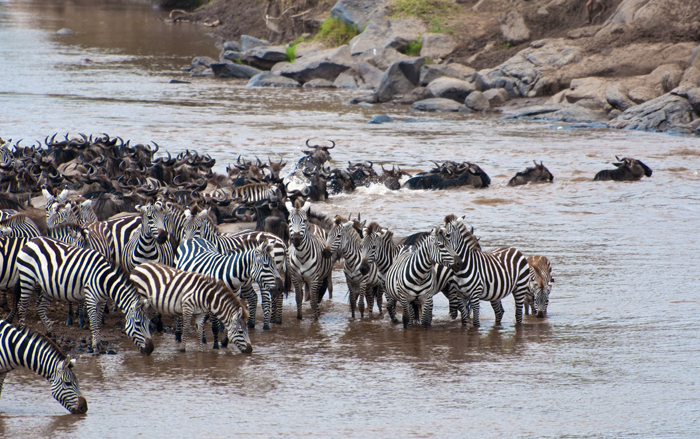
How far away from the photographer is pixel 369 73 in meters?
37.7

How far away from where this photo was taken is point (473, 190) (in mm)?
18234

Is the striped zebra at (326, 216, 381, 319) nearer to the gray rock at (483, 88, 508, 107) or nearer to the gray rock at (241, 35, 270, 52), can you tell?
the gray rock at (483, 88, 508, 107)

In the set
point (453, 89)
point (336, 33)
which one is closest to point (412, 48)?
point (336, 33)

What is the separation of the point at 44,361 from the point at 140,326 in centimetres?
153

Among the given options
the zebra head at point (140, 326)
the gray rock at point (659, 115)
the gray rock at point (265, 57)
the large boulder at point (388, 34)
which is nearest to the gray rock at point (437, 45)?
the large boulder at point (388, 34)

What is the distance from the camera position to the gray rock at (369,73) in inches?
1463

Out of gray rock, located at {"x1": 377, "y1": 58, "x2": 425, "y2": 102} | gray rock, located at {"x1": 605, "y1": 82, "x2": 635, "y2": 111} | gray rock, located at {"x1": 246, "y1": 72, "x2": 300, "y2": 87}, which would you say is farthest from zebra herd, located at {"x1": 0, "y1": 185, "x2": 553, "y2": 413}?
gray rock, located at {"x1": 246, "y1": 72, "x2": 300, "y2": 87}

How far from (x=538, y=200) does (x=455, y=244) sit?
28.3 feet

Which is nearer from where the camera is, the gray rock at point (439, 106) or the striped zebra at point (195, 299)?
the striped zebra at point (195, 299)

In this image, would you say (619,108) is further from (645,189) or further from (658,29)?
(645,189)

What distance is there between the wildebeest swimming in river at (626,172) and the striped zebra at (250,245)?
36.5 ft

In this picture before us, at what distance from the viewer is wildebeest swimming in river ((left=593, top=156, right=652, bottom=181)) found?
19.0 meters

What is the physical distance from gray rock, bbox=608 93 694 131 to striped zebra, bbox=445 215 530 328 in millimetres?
18406

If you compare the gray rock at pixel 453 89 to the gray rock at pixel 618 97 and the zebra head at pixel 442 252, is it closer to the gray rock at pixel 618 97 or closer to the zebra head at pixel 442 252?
the gray rock at pixel 618 97
